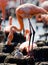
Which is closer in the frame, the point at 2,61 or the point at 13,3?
the point at 2,61

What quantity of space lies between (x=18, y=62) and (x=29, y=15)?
1.22 meters

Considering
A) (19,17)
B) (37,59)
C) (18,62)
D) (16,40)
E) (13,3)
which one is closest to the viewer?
(18,62)

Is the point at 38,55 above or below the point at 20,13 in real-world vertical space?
below

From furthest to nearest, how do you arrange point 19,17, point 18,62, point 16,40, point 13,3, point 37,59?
point 13,3 < point 16,40 < point 19,17 < point 37,59 < point 18,62

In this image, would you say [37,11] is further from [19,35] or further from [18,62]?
[19,35]

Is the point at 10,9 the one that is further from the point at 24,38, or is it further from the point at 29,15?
the point at 29,15

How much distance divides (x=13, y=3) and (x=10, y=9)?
581 mm

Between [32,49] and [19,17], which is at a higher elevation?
[19,17]

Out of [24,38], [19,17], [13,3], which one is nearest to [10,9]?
[13,3]

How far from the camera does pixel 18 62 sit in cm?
630

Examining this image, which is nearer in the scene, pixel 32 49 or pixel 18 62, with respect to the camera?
pixel 18 62

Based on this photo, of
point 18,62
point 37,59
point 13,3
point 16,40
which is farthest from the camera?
point 13,3

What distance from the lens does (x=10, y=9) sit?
23703mm

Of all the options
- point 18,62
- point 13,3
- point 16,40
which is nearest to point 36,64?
point 18,62
